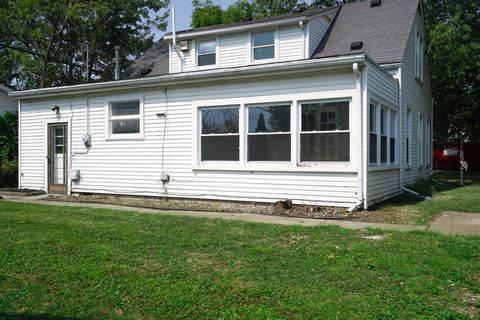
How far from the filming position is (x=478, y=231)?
7.20 m

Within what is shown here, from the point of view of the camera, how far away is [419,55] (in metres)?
16.3

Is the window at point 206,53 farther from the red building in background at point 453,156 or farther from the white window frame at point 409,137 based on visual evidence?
the red building in background at point 453,156

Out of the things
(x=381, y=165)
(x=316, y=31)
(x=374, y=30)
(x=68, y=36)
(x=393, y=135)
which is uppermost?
(x=68, y=36)

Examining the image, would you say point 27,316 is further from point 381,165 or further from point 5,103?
point 5,103

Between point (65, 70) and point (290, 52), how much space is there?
1872 centimetres

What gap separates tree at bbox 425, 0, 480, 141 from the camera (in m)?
18.3

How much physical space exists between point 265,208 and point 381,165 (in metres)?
3.06

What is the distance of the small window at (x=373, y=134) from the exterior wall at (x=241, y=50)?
16.2 feet

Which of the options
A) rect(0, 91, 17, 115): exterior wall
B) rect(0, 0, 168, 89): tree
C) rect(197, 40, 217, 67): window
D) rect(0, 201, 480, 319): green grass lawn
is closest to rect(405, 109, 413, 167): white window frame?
rect(197, 40, 217, 67): window

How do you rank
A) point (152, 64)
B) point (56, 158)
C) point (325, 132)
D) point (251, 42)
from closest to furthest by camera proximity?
1. point (325, 132)
2. point (56, 158)
3. point (251, 42)
4. point (152, 64)

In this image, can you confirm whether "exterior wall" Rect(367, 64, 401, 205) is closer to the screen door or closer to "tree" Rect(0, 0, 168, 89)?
the screen door

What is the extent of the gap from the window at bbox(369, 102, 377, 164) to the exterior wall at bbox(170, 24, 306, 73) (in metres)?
4.94

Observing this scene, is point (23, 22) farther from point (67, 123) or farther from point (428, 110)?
point (428, 110)

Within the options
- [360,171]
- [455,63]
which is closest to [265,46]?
[360,171]
